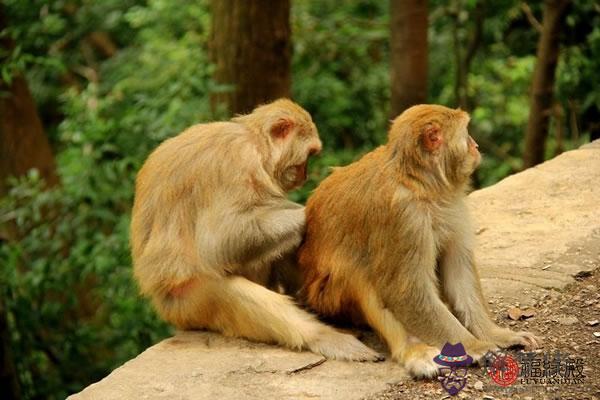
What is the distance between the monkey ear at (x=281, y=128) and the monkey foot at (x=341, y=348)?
1.19 metres

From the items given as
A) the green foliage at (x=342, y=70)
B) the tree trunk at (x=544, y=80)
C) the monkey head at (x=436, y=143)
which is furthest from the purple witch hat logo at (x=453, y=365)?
the green foliage at (x=342, y=70)

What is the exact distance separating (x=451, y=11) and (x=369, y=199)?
637 centimetres

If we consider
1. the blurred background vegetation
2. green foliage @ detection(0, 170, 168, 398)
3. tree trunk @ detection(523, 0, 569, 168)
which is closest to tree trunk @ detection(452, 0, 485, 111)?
the blurred background vegetation

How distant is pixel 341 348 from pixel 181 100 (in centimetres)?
377

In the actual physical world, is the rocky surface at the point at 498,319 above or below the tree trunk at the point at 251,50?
below

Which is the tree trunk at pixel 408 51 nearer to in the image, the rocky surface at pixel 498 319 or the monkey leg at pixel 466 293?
the rocky surface at pixel 498 319

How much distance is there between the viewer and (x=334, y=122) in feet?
32.6

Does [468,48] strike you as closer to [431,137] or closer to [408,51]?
[408,51]

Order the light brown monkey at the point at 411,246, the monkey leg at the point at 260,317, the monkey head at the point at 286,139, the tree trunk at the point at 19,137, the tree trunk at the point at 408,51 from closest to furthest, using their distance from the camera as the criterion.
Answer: the light brown monkey at the point at 411,246 < the monkey leg at the point at 260,317 < the monkey head at the point at 286,139 < the tree trunk at the point at 408,51 < the tree trunk at the point at 19,137

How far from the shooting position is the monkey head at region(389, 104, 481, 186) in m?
4.38

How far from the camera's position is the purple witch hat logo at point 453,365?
13.6 ft

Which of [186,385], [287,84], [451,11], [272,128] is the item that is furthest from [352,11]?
[186,385]

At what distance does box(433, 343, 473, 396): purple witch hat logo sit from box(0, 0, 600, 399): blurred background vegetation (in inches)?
133

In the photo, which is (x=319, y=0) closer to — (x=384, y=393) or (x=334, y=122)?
(x=334, y=122)
